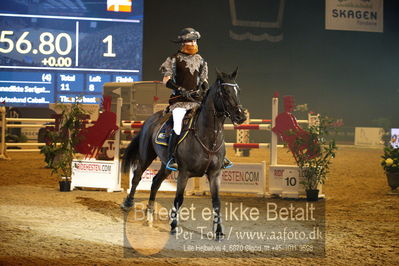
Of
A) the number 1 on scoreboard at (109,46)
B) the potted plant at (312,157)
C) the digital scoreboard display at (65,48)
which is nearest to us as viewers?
the potted plant at (312,157)

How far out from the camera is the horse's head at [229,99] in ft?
19.6

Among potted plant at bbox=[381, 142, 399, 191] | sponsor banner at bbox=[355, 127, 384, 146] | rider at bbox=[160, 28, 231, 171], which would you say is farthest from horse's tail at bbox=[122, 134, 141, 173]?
sponsor banner at bbox=[355, 127, 384, 146]

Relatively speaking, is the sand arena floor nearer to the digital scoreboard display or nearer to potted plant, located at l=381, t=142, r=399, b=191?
potted plant, located at l=381, t=142, r=399, b=191

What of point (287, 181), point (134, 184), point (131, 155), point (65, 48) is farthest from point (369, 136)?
point (134, 184)

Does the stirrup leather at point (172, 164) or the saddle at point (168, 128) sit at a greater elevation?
the saddle at point (168, 128)

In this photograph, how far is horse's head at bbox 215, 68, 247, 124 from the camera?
5965 mm

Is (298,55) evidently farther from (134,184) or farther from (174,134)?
(174,134)

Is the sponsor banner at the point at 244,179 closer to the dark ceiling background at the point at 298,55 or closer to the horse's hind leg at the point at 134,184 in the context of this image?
the horse's hind leg at the point at 134,184

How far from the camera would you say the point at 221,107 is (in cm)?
633

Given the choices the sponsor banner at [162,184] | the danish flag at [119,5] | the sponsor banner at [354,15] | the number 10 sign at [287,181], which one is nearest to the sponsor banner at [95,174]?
the sponsor banner at [162,184]

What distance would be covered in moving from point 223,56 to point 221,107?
2427cm

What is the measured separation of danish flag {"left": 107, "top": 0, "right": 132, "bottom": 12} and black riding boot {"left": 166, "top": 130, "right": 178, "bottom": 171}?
15.5m

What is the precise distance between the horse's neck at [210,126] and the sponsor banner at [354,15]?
1726cm

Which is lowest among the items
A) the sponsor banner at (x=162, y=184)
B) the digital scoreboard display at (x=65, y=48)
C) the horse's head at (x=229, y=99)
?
the sponsor banner at (x=162, y=184)
